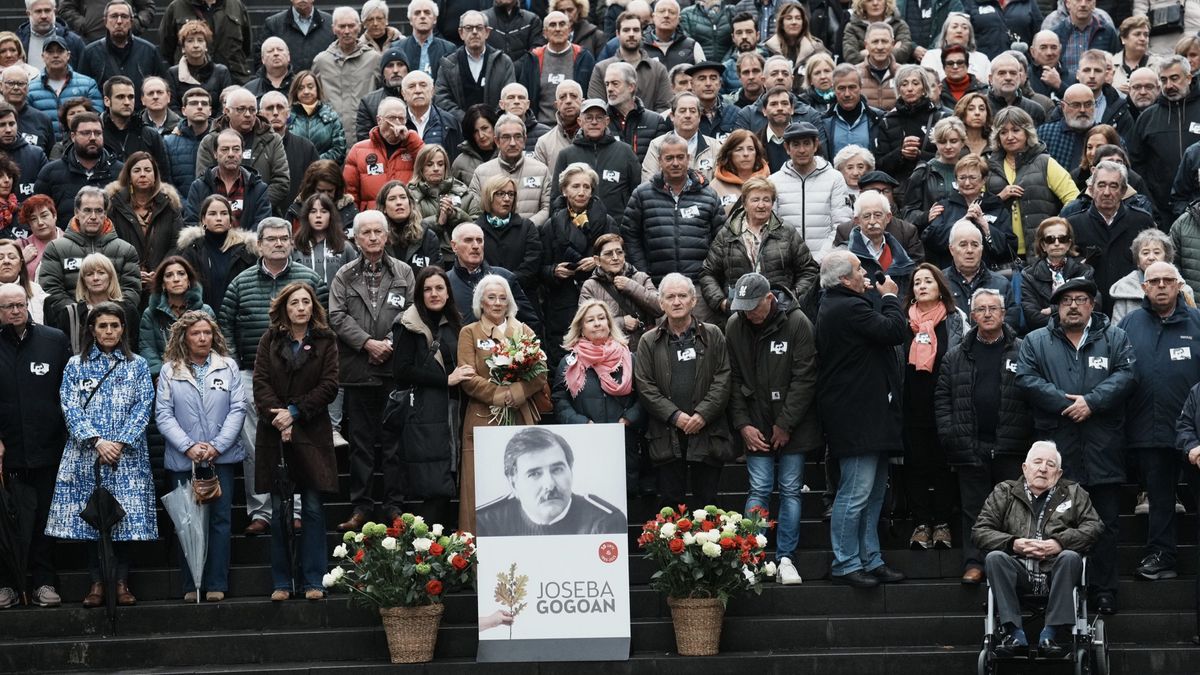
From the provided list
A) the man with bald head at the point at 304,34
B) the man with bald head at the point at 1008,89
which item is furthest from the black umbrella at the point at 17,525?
the man with bald head at the point at 1008,89

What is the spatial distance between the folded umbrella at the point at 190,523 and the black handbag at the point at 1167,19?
11.1 metres

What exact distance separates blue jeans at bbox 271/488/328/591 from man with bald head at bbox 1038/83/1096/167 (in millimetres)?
7065

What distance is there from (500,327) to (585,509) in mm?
1529

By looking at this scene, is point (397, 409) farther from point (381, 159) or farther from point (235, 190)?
point (381, 159)

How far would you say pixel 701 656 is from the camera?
12.8 m

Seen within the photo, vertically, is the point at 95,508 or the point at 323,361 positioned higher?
the point at 323,361

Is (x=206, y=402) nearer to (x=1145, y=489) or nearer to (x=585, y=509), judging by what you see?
(x=585, y=509)

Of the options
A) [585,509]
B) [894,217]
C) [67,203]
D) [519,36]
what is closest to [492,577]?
[585,509]

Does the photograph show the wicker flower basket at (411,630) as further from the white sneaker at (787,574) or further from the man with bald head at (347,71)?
the man with bald head at (347,71)

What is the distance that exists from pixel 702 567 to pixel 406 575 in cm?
192

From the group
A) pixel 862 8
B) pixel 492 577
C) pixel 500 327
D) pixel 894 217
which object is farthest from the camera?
pixel 862 8

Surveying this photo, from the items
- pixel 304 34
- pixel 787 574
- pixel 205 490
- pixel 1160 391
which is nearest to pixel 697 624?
pixel 787 574

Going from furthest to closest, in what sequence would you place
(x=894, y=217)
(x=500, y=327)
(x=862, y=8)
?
(x=862, y=8) < (x=894, y=217) < (x=500, y=327)

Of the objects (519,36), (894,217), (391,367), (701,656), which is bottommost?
(701,656)
